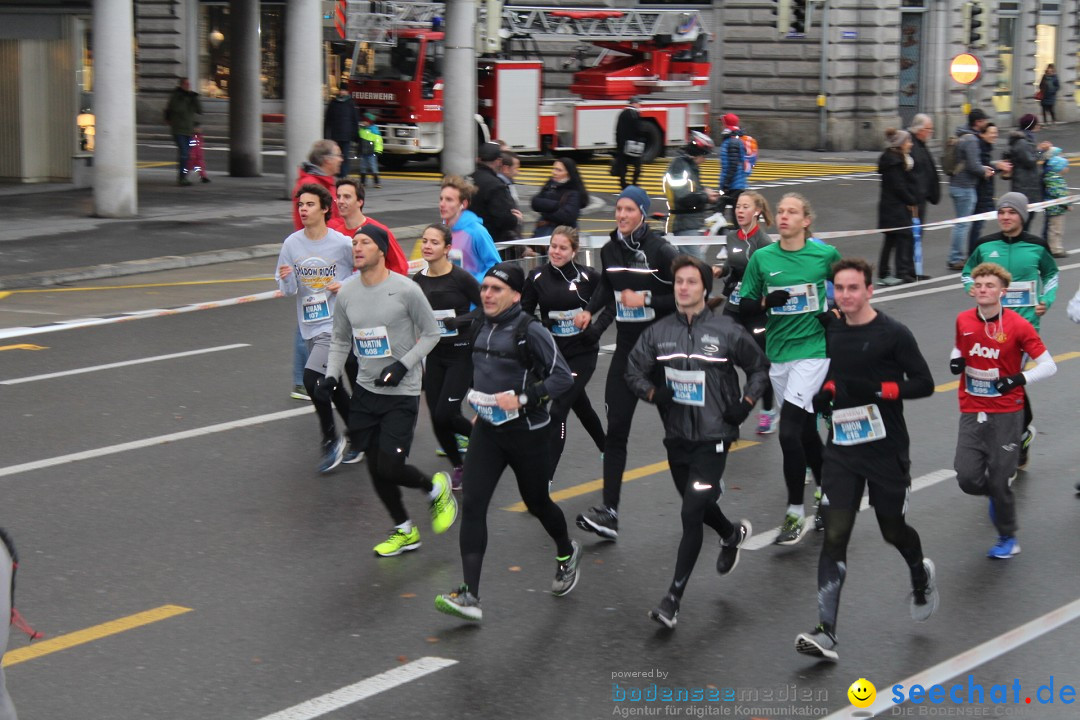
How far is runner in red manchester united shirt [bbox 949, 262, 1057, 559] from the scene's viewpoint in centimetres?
815

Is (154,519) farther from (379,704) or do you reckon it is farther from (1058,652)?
(1058,652)

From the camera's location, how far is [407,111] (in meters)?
32.0

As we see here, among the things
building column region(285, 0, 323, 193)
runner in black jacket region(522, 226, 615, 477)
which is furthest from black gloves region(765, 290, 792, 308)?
building column region(285, 0, 323, 193)

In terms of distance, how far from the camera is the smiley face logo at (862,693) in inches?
246

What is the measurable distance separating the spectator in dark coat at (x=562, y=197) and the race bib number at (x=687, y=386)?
6297 millimetres

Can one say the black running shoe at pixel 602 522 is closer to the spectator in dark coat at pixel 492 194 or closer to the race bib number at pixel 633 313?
the race bib number at pixel 633 313

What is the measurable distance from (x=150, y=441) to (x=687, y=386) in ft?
15.8

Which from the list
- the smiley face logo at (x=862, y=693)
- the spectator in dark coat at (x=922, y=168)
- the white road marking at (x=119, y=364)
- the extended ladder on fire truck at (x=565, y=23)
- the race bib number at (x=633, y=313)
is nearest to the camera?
the smiley face logo at (x=862, y=693)

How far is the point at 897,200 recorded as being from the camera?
17594 mm

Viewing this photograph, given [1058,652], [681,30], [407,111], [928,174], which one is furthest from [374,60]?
[1058,652]

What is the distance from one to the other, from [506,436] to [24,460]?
429cm

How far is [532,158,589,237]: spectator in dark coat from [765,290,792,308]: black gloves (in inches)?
195

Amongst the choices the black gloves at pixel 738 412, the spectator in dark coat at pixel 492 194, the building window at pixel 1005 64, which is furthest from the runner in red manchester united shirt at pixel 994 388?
the building window at pixel 1005 64

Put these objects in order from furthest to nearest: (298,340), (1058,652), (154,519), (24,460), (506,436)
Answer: (298,340) < (24,460) < (154,519) < (506,436) < (1058,652)
